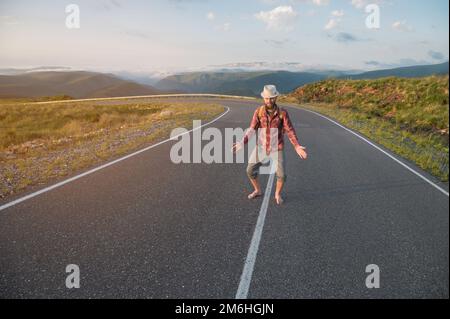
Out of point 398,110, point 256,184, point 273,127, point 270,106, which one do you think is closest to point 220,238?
point 256,184

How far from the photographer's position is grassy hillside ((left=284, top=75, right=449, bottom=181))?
5.82 ft

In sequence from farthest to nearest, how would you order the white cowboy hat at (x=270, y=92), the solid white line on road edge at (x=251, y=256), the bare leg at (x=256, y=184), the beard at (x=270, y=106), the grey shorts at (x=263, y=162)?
the bare leg at (x=256, y=184) < the grey shorts at (x=263, y=162) < the beard at (x=270, y=106) < the white cowboy hat at (x=270, y=92) < the solid white line on road edge at (x=251, y=256)

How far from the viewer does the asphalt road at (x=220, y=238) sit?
3395 mm

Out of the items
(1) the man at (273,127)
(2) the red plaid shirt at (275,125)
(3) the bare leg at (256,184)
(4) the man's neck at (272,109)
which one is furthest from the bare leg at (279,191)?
(4) the man's neck at (272,109)

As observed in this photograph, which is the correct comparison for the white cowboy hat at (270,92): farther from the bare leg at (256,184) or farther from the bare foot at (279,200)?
the bare foot at (279,200)

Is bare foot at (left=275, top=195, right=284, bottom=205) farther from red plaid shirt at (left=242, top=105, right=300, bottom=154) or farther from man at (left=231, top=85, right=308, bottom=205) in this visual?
red plaid shirt at (left=242, top=105, right=300, bottom=154)

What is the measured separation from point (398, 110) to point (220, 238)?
24.3 m

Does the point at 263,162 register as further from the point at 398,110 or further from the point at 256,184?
the point at 398,110

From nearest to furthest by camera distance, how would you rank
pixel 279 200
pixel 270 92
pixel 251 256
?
pixel 251 256 < pixel 270 92 < pixel 279 200

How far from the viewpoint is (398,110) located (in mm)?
24297

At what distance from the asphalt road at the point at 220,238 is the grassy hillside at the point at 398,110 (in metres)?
0.67
